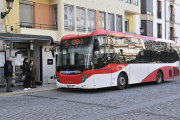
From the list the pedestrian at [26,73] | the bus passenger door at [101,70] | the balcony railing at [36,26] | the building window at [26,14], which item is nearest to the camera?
the bus passenger door at [101,70]

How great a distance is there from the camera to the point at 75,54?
12.7 metres

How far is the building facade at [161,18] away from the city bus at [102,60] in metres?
15.7

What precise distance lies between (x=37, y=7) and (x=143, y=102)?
42.2 feet

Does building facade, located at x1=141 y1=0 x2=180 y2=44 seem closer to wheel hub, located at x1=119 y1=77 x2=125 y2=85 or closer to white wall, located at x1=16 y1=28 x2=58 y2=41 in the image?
white wall, located at x1=16 y1=28 x2=58 y2=41

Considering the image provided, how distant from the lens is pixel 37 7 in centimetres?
1948

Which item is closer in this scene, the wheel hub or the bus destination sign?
the bus destination sign

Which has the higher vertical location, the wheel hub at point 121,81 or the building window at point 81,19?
the building window at point 81,19

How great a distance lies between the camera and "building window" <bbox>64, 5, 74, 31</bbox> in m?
20.4

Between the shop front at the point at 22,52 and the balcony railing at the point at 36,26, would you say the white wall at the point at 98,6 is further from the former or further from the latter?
the shop front at the point at 22,52

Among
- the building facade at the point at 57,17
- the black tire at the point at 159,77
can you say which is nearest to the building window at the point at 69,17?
the building facade at the point at 57,17

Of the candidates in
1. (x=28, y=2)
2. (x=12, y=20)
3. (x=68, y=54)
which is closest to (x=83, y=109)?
(x=68, y=54)

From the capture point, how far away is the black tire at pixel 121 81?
13875mm

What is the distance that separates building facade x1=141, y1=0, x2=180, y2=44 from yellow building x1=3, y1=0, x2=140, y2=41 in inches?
277

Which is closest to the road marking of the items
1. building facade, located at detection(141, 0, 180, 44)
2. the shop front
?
the shop front
